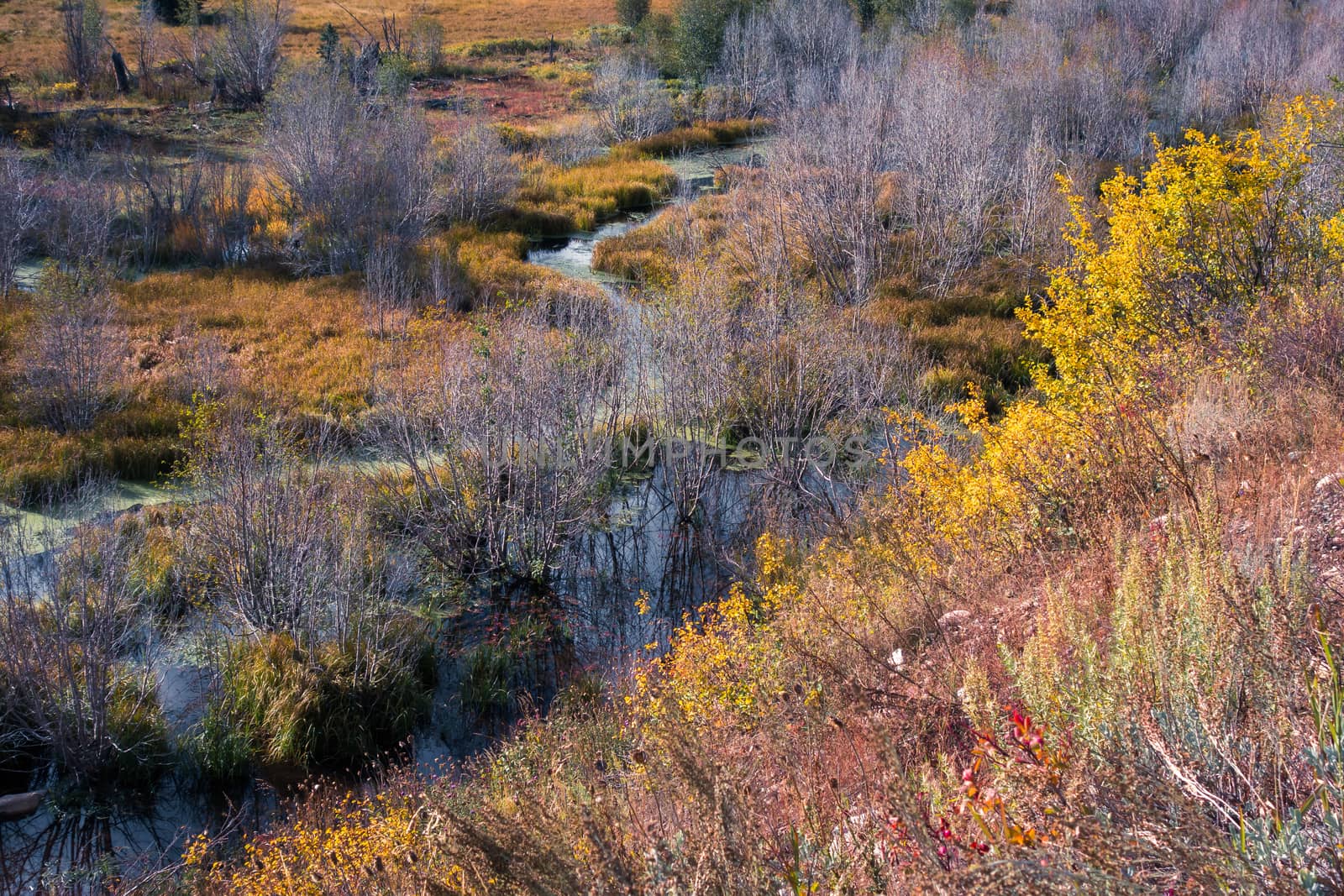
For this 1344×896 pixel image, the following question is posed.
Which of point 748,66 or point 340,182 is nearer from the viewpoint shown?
point 340,182

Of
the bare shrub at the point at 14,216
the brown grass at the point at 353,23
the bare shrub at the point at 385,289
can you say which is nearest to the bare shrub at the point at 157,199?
the bare shrub at the point at 14,216

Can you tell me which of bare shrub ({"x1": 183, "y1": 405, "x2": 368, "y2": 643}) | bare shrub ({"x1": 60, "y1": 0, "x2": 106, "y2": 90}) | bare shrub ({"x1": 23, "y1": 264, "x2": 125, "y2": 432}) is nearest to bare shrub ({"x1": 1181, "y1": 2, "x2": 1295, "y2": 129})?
bare shrub ({"x1": 183, "y1": 405, "x2": 368, "y2": 643})

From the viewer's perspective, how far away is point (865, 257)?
56.7ft

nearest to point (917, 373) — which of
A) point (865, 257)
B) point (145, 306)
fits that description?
point (865, 257)

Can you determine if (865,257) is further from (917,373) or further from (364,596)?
(364,596)

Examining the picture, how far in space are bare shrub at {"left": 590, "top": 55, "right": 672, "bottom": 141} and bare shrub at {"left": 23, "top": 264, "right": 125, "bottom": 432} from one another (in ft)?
66.5

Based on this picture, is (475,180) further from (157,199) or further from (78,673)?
(78,673)

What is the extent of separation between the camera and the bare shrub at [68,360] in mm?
12609

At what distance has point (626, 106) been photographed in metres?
31.0

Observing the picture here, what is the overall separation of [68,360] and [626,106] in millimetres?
22041

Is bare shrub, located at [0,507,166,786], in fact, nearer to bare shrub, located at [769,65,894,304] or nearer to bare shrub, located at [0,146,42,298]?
bare shrub, located at [0,146,42,298]

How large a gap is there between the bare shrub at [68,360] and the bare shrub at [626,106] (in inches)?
798

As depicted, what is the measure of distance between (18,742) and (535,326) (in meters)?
6.26

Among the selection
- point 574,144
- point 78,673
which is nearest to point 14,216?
point 78,673
